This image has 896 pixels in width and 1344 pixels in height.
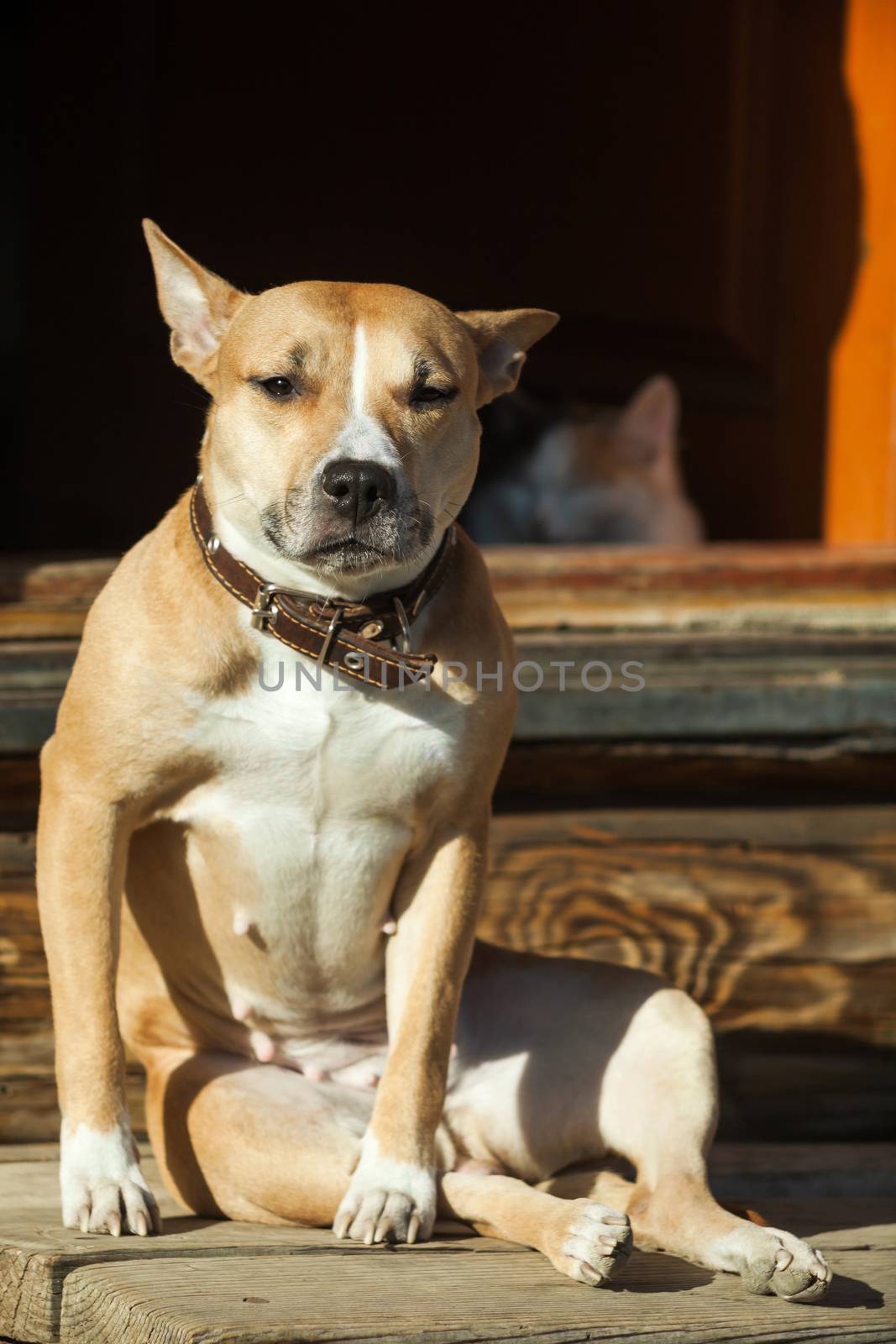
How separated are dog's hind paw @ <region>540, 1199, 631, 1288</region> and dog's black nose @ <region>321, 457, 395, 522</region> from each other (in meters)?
0.83

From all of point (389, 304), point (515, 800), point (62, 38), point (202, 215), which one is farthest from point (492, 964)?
point (62, 38)

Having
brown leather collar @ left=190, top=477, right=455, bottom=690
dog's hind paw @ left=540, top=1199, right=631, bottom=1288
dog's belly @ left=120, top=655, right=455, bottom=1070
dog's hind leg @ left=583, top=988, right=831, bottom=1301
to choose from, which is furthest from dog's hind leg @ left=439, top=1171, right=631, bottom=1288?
brown leather collar @ left=190, top=477, right=455, bottom=690

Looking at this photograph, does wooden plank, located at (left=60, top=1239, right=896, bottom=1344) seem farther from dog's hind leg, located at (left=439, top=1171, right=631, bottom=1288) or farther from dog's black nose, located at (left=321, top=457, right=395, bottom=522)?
dog's black nose, located at (left=321, top=457, right=395, bottom=522)

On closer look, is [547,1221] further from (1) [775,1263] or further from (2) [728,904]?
(2) [728,904]

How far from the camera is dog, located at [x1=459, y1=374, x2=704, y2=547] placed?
5.16 m

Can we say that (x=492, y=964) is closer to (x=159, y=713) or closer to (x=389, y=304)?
(x=159, y=713)

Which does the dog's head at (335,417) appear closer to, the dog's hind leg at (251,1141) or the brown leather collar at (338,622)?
the brown leather collar at (338,622)

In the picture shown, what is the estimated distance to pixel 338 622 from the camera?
75.9 inches

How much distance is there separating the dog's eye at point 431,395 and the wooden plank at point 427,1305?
100 centimetres

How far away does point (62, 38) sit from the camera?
4.70 metres

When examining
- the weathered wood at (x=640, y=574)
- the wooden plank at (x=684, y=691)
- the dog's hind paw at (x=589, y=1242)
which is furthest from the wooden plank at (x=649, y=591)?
the dog's hind paw at (x=589, y=1242)

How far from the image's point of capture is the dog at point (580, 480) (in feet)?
16.9

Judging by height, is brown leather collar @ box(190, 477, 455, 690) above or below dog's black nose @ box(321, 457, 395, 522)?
below

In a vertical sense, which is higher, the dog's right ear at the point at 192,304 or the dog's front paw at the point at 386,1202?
the dog's right ear at the point at 192,304
